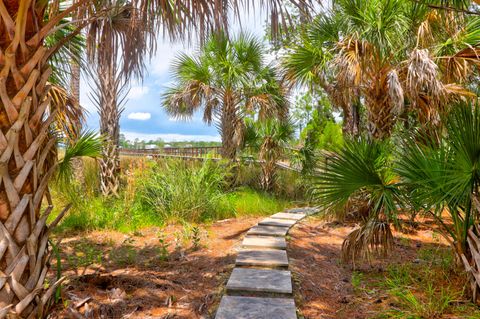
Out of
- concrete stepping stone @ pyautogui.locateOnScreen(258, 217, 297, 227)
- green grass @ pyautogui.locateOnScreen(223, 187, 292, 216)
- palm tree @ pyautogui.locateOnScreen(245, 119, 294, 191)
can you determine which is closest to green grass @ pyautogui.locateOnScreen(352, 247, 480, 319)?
concrete stepping stone @ pyautogui.locateOnScreen(258, 217, 297, 227)

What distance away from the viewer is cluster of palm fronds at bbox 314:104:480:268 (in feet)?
9.82

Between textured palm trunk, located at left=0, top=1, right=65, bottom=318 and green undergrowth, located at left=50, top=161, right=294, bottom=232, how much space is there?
412 cm

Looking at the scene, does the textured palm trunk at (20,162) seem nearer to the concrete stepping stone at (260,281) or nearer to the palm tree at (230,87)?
the concrete stepping stone at (260,281)

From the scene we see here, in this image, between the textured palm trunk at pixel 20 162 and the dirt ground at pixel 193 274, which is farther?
the dirt ground at pixel 193 274

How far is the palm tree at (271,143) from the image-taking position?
405 inches

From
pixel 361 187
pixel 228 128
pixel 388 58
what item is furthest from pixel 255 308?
pixel 228 128

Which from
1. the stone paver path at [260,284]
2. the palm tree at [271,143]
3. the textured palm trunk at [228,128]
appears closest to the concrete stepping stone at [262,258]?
the stone paver path at [260,284]

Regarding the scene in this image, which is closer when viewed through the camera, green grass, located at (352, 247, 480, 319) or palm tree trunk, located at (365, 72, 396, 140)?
green grass, located at (352, 247, 480, 319)

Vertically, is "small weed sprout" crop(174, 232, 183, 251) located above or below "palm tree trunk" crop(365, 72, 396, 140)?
below

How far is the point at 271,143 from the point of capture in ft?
33.9

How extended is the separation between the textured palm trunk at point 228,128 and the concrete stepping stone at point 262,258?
5.59 meters

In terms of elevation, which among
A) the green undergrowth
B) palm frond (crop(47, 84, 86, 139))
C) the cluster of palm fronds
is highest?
palm frond (crop(47, 84, 86, 139))

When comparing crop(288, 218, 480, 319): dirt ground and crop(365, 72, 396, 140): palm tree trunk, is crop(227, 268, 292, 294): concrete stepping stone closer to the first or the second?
crop(288, 218, 480, 319): dirt ground

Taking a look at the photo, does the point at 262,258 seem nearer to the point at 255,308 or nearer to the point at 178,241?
the point at 255,308
